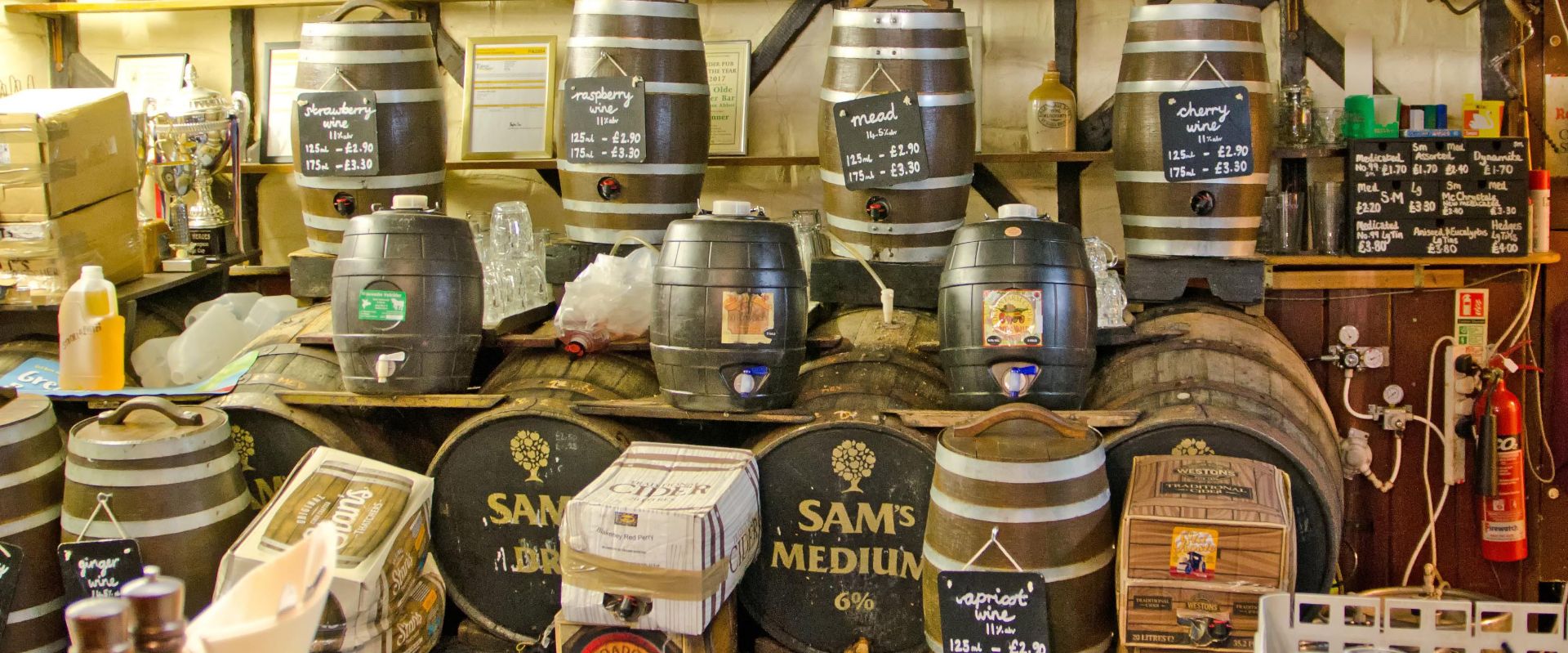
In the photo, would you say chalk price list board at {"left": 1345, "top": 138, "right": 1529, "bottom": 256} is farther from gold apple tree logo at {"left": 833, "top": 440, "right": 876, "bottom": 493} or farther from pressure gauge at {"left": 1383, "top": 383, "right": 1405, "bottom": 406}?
gold apple tree logo at {"left": 833, "top": 440, "right": 876, "bottom": 493}

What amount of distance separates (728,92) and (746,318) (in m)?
1.38

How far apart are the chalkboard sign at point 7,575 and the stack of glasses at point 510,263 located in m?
1.30

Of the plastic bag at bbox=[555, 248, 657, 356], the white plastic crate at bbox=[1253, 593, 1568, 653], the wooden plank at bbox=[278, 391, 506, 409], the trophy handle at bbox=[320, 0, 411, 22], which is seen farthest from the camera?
the trophy handle at bbox=[320, 0, 411, 22]

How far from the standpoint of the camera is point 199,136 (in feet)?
14.1

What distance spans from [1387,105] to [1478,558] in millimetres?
1417

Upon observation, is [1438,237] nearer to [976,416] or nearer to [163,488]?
[976,416]

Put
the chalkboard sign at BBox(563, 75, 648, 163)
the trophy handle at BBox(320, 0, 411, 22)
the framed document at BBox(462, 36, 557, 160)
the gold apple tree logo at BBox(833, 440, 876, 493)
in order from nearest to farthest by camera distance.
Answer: the gold apple tree logo at BBox(833, 440, 876, 493), the chalkboard sign at BBox(563, 75, 648, 163), the trophy handle at BBox(320, 0, 411, 22), the framed document at BBox(462, 36, 557, 160)

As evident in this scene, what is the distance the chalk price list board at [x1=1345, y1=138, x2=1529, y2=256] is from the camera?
145 inches

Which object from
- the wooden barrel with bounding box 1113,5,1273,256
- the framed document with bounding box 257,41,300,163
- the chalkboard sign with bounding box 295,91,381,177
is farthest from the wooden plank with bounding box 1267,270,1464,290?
the framed document with bounding box 257,41,300,163

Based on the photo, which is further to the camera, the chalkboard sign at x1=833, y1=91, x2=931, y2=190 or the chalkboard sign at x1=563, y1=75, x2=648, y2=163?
the chalkboard sign at x1=563, y1=75, x2=648, y2=163

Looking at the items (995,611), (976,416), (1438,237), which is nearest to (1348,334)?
(1438,237)

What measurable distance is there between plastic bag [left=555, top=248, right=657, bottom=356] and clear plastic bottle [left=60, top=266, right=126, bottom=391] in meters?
1.32

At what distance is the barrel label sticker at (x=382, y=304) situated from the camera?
10.7 feet

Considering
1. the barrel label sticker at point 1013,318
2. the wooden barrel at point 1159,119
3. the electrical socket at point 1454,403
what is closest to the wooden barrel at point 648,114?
the barrel label sticker at point 1013,318
